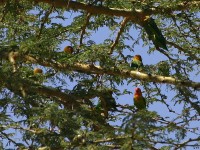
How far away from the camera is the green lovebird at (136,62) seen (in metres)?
4.80

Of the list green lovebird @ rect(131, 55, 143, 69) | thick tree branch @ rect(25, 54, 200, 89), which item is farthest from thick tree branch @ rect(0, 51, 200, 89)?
green lovebird @ rect(131, 55, 143, 69)

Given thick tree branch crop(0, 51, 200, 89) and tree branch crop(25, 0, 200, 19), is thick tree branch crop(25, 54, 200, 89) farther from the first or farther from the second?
tree branch crop(25, 0, 200, 19)

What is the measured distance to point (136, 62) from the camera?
191 inches

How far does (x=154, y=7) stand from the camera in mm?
4664

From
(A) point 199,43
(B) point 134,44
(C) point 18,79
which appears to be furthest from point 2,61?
(A) point 199,43

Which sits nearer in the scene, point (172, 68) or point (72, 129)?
point (72, 129)

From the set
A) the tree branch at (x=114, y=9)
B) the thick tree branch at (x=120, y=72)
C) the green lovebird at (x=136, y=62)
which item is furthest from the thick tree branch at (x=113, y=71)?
the tree branch at (x=114, y=9)

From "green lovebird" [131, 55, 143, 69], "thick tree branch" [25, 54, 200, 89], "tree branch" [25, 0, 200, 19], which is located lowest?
"thick tree branch" [25, 54, 200, 89]

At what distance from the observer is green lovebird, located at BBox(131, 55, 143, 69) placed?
480cm

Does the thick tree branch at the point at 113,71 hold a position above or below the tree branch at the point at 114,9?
below

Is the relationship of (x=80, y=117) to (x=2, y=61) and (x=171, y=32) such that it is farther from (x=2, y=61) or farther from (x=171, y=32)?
(x=171, y=32)

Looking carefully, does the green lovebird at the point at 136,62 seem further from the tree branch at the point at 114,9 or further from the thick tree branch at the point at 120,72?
the tree branch at the point at 114,9

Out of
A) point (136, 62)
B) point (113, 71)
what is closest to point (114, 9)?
point (136, 62)

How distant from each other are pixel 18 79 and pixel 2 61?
0.90 metres
